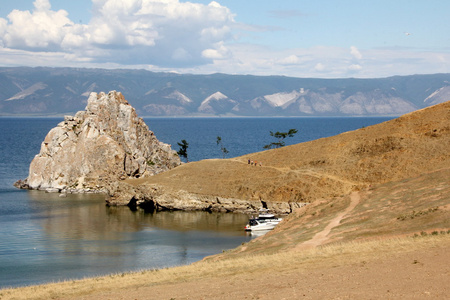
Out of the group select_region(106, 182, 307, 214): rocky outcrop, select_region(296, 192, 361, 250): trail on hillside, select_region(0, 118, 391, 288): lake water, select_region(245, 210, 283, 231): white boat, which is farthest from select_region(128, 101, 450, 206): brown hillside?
select_region(296, 192, 361, 250): trail on hillside

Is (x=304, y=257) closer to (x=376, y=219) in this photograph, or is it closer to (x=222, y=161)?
(x=376, y=219)

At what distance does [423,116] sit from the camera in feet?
340

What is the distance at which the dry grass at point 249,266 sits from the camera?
122 feet

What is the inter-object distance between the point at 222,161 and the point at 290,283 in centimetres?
7537

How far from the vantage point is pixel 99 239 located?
236 ft

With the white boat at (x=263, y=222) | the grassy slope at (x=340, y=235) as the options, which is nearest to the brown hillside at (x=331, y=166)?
the grassy slope at (x=340, y=235)

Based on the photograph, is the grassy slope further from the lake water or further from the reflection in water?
the reflection in water

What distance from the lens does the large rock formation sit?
11681 centimetres

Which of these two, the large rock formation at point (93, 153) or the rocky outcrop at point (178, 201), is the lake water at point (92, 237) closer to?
the rocky outcrop at point (178, 201)

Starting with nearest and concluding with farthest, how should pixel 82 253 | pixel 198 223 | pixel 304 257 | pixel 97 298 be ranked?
pixel 97 298 → pixel 304 257 → pixel 82 253 → pixel 198 223

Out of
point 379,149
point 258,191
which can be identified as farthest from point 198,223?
point 379,149

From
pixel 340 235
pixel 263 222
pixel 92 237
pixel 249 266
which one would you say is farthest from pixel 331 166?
pixel 249 266

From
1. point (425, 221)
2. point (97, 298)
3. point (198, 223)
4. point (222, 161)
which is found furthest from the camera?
point (222, 161)

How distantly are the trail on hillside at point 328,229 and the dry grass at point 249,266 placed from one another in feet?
15.0
